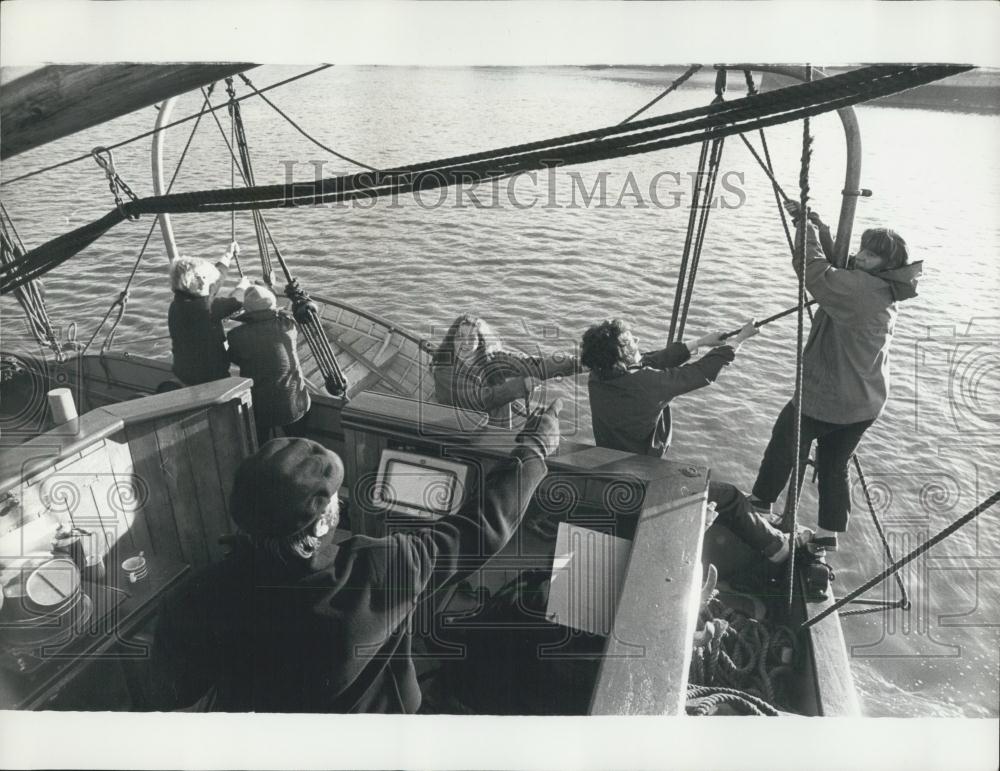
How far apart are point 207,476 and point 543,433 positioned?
1.54m

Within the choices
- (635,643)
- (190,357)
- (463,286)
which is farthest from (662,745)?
(463,286)

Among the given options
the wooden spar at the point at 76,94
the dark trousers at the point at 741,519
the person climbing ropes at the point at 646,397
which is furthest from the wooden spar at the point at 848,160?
the wooden spar at the point at 76,94

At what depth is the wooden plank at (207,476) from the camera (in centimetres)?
286

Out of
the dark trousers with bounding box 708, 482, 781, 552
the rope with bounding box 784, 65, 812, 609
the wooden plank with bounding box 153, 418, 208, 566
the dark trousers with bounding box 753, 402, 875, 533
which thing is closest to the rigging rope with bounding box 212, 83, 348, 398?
the wooden plank with bounding box 153, 418, 208, 566

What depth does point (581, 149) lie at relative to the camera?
6.41ft

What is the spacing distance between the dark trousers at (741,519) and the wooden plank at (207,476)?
75.0 inches

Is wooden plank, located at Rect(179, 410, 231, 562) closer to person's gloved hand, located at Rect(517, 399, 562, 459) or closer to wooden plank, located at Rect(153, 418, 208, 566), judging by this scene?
wooden plank, located at Rect(153, 418, 208, 566)

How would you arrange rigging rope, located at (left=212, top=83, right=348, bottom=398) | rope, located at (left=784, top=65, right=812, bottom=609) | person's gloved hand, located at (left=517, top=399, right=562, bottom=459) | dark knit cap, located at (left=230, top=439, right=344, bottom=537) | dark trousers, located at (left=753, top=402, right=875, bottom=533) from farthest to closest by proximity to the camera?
→ 1. rigging rope, located at (left=212, top=83, right=348, bottom=398)
2. dark trousers, located at (left=753, top=402, right=875, bottom=533)
3. rope, located at (left=784, top=65, right=812, bottom=609)
4. person's gloved hand, located at (left=517, top=399, right=562, bottom=459)
5. dark knit cap, located at (left=230, top=439, right=344, bottom=537)

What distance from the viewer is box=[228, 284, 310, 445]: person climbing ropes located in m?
3.40

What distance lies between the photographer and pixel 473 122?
51.0 feet

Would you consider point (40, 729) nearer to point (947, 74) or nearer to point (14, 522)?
point (14, 522)

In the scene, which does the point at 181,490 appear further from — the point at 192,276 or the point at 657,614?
the point at 657,614

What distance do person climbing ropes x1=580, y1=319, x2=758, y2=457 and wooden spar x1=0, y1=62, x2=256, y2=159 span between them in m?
1.55

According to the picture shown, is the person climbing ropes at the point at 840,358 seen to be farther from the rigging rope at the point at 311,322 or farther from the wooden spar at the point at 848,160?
the rigging rope at the point at 311,322
